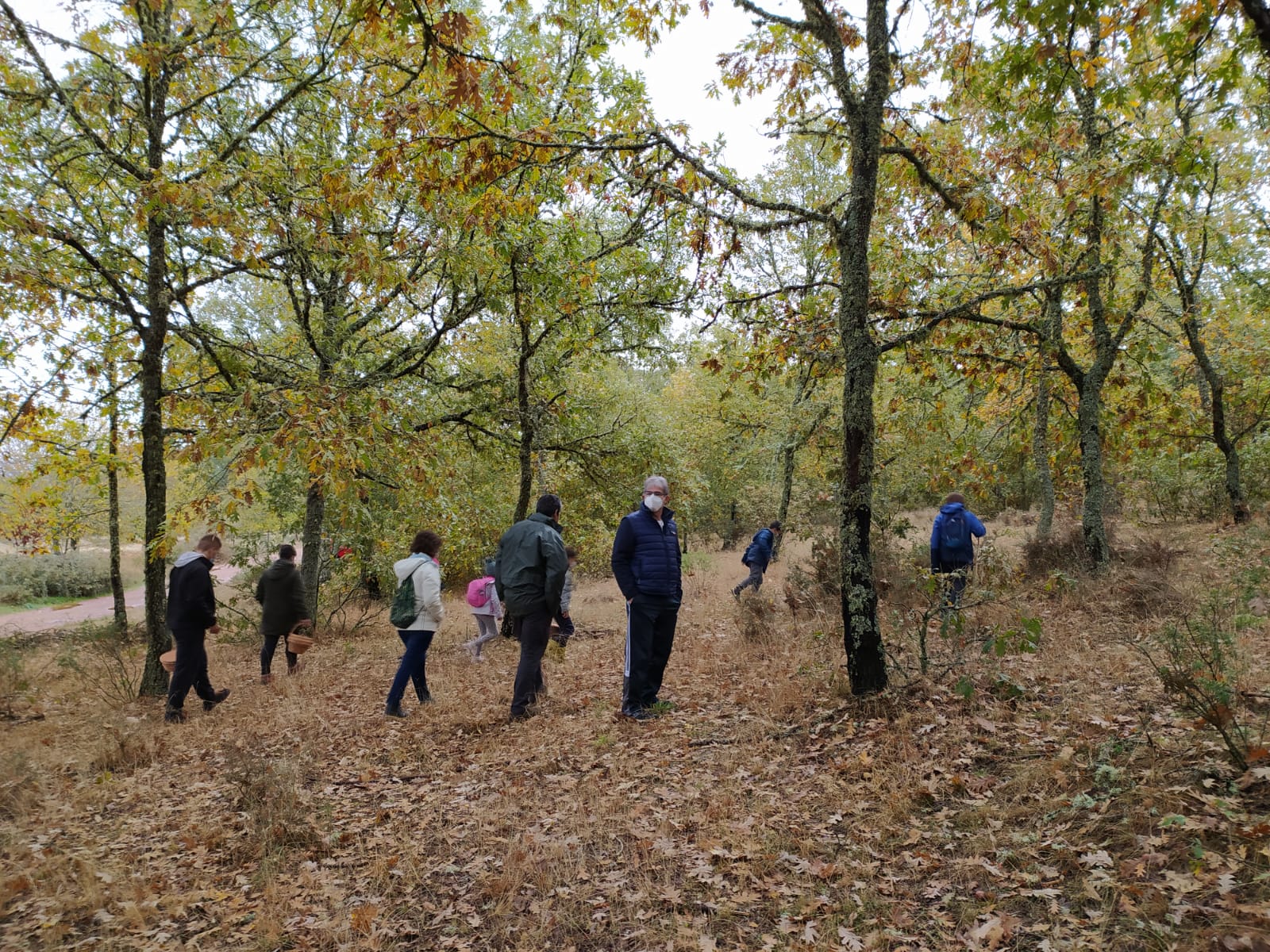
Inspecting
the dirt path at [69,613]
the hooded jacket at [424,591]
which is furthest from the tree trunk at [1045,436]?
the dirt path at [69,613]

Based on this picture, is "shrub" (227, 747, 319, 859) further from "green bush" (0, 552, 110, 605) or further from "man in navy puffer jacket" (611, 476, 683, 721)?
"green bush" (0, 552, 110, 605)

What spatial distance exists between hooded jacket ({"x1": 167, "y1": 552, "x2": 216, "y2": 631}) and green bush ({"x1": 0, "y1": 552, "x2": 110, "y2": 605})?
28.6m

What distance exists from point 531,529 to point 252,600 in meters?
12.8

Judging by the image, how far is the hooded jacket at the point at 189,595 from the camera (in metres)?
7.48

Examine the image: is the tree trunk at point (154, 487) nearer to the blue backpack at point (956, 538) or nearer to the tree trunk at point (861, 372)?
the tree trunk at point (861, 372)

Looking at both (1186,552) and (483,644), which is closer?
(1186,552)

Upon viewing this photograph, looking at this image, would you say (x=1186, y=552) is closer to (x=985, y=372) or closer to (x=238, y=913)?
(x=985, y=372)

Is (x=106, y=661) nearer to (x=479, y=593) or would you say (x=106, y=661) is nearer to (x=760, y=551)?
(x=479, y=593)

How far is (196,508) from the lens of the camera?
733cm

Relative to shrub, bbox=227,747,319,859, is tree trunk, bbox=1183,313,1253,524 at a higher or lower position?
higher

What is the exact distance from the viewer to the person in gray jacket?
683 centimetres

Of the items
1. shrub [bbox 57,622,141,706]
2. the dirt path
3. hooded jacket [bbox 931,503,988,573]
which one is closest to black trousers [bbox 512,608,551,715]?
shrub [bbox 57,622,141,706]

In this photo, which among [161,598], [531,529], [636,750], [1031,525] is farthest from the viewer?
[1031,525]

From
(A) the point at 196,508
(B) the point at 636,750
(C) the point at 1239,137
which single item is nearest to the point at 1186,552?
(C) the point at 1239,137
